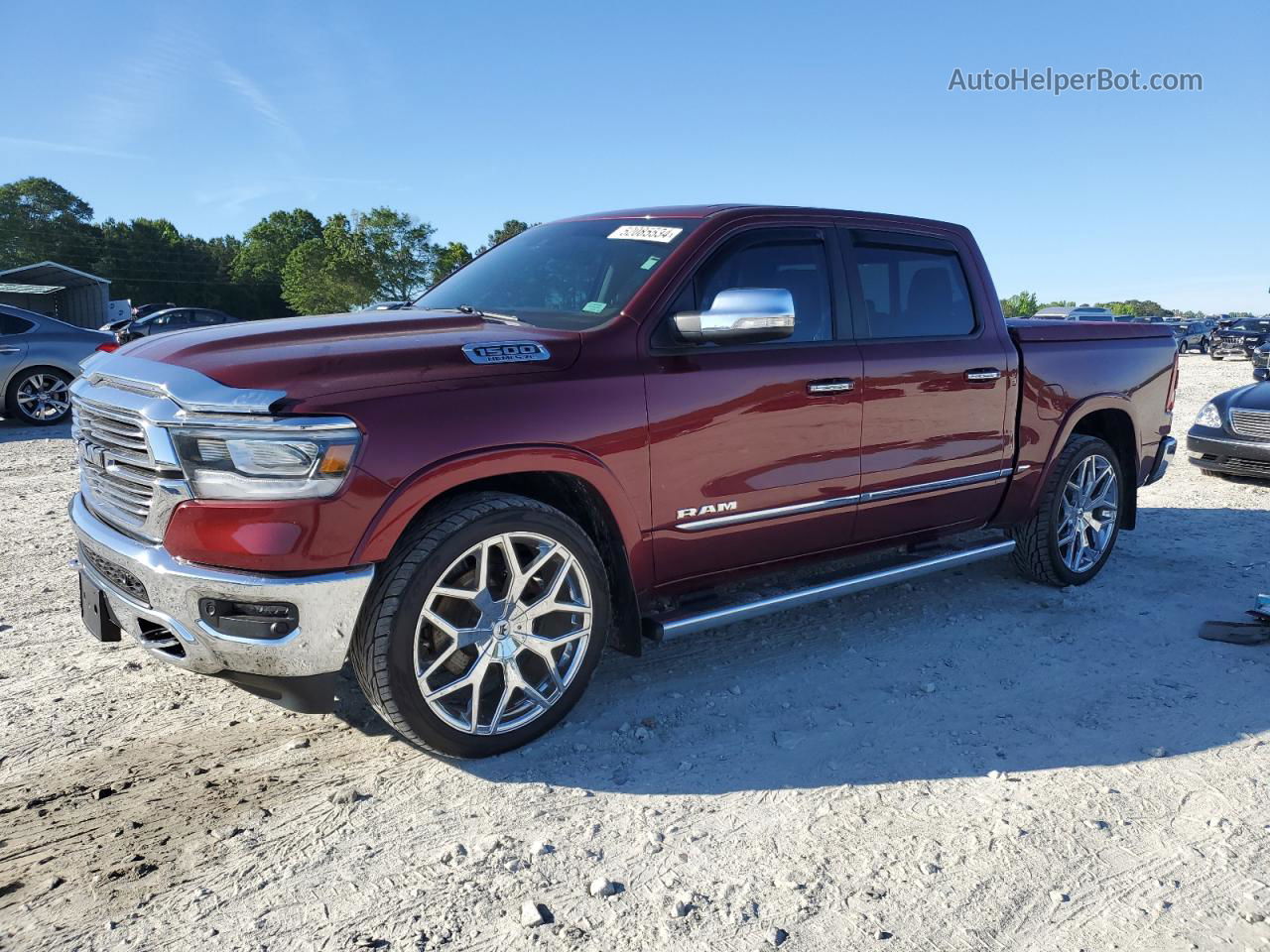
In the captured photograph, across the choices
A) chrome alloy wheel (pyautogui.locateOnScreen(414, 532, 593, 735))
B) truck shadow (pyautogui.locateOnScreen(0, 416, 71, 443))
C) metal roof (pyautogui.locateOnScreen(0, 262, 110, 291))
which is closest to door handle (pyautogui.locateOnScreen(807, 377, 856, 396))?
chrome alloy wheel (pyautogui.locateOnScreen(414, 532, 593, 735))

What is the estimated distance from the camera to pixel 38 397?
37.4ft

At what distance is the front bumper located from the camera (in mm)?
8484

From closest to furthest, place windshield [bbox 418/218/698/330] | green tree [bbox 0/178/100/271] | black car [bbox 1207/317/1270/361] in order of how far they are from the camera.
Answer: windshield [bbox 418/218/698/330] < black car [bbox 1207/317/1270/361] < green tree [bbox 0/178/100/271]

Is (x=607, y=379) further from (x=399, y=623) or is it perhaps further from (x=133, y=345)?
(x=133, y=345)

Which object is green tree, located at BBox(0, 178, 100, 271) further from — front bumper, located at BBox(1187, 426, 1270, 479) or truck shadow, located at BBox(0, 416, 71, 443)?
front bumper, located at BBox(1187, 426, 1270, 479)

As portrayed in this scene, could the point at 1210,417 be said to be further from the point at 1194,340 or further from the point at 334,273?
the point at 334,273

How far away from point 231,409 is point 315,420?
241 mm

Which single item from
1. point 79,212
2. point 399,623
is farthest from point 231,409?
point 79,212

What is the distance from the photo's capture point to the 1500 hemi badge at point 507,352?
3.11 meters

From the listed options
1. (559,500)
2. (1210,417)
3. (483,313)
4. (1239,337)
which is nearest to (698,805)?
(559,500)

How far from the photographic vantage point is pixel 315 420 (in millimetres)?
2736

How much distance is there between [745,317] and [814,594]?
4.20 feet

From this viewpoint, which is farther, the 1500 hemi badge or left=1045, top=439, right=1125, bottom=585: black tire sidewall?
left=1045, top=439, right=1125, bottom=585: black tire sidewall

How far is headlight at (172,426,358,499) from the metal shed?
41729 mm
